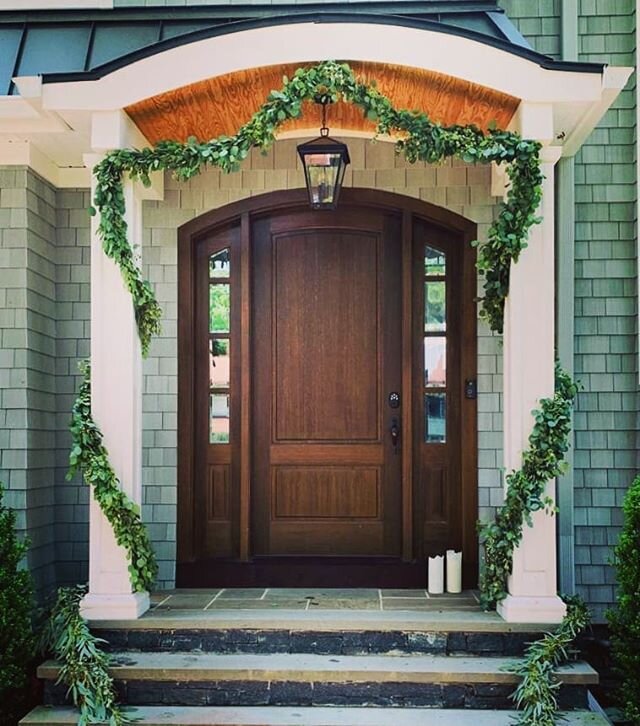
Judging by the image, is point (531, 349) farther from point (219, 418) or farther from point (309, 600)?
point (219, 418)

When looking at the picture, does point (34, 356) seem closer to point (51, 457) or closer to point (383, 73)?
point (51, 457)

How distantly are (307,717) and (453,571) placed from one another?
1.29 m

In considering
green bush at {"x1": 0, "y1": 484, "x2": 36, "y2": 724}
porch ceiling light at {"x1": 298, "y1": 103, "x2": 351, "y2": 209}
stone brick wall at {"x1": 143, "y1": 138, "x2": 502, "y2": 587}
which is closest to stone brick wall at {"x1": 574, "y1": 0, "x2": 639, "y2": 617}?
stone brick wall at {"x1": 143, "y1": 138, "x2": 502, "y2": 587}

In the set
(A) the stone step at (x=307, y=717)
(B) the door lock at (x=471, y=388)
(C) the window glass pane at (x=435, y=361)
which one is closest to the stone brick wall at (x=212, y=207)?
(B) the door lock at (x=471, y=388)

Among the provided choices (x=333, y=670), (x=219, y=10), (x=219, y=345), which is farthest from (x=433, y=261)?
(x=333, y=670)

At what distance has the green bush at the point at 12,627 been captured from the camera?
13.7ft

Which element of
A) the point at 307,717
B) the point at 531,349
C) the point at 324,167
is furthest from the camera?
the point at 324,167

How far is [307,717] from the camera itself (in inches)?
158

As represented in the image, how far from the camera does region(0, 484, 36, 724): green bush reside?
4.17 metres

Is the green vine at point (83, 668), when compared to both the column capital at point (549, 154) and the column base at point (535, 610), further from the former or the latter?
the column capital at point (549, 154)

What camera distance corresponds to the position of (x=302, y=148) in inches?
176

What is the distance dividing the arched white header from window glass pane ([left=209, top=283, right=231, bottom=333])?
1383 mm

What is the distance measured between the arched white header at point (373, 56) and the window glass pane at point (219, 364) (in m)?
1.59

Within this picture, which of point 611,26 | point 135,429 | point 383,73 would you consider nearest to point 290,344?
point 135,429
